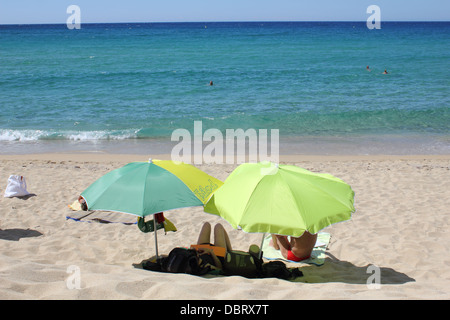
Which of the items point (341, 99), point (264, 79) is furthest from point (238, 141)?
point (264, 79)

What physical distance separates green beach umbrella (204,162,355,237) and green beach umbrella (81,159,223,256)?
0.30 metres

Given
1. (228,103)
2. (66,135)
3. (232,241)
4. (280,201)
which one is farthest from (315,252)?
(228,103)

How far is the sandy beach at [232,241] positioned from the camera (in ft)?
12.9

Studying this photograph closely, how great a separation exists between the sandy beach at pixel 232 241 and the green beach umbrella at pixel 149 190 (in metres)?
0.71

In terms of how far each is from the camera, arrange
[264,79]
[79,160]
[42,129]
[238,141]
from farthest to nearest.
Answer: [264,79], [42,129], [238,141], [79,160]

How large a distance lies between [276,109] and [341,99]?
12.8 ft

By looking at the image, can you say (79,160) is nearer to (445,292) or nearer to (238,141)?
(238,141)

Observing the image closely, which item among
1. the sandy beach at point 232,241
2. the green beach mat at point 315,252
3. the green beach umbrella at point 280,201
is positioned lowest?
the green beach mat at point 315,252

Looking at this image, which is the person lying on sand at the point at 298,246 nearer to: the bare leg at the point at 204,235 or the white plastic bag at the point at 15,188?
the bare leg at the point at 204,235

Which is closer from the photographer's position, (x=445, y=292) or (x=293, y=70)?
(x=445, y=292)

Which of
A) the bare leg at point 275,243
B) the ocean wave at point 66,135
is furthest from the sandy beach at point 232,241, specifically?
the ocean wave at point 66,135
